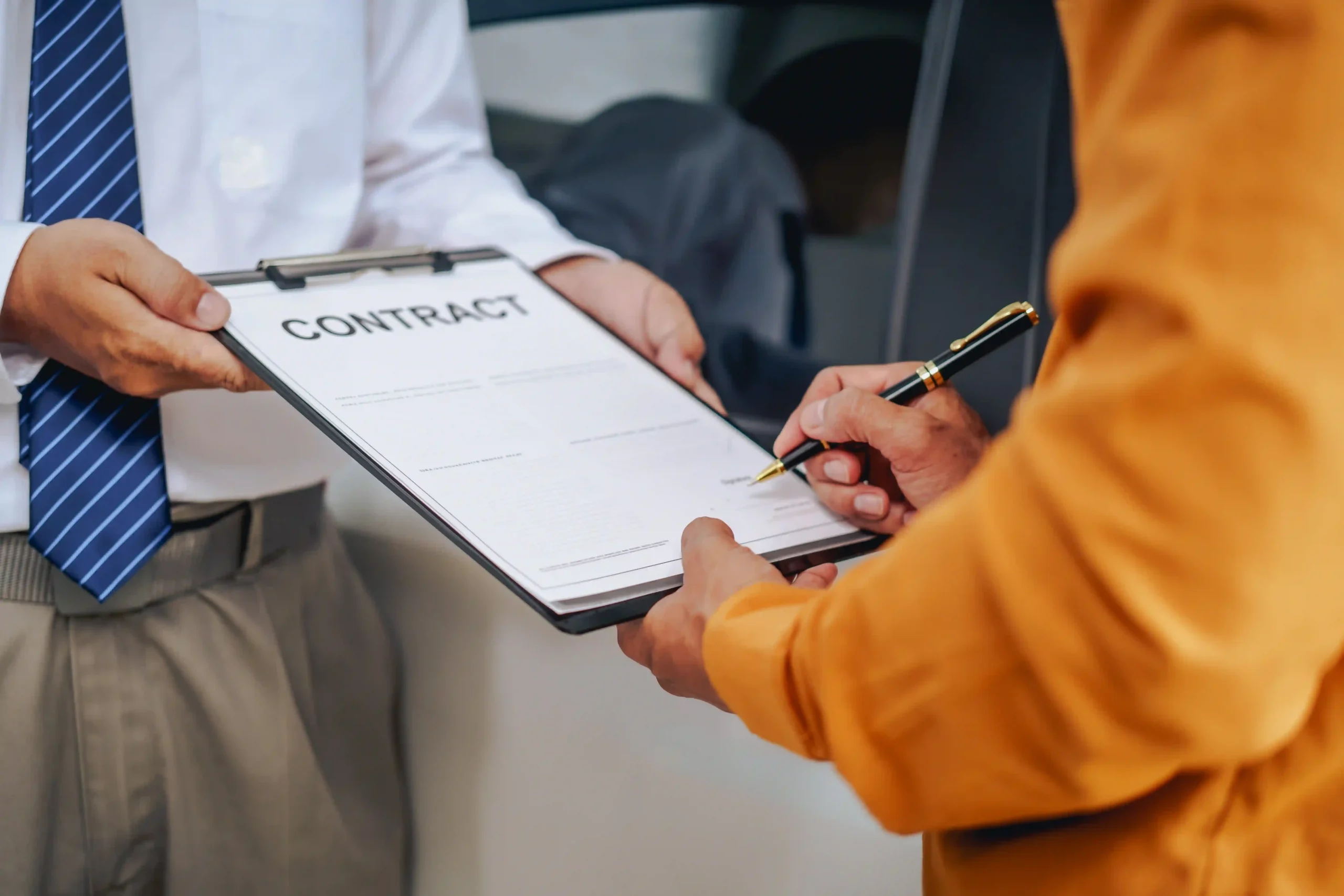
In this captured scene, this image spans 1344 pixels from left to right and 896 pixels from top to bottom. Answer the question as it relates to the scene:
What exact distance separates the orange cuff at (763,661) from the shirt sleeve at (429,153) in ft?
1.71

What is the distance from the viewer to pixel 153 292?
575 mm

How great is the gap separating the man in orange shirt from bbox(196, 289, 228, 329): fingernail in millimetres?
416

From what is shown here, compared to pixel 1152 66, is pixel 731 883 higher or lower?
lower

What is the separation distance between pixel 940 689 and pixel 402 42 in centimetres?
82

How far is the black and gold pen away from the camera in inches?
23.6

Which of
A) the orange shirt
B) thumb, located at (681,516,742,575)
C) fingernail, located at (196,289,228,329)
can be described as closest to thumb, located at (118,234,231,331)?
fingernail, located at (196,289,228,329)

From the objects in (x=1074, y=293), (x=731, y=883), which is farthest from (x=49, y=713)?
(x=1074, y=293)

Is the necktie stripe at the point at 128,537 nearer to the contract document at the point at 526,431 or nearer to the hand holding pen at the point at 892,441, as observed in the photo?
the contract document at the point at 526,431

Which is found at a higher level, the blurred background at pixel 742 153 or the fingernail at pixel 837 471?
the blurred background at pixel 742 153

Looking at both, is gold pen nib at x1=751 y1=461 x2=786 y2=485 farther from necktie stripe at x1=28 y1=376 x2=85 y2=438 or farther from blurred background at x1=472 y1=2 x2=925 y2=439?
necktie stripe at x1=28 y1=376 x2=85 y2=438

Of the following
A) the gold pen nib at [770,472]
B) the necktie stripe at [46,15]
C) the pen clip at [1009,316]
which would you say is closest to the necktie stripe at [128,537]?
the necktie stripe at [46,15]

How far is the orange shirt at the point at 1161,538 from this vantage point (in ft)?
0.85

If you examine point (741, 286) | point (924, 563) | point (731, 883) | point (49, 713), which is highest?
point (924, 563)

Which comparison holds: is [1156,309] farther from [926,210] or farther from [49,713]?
[49,713]
